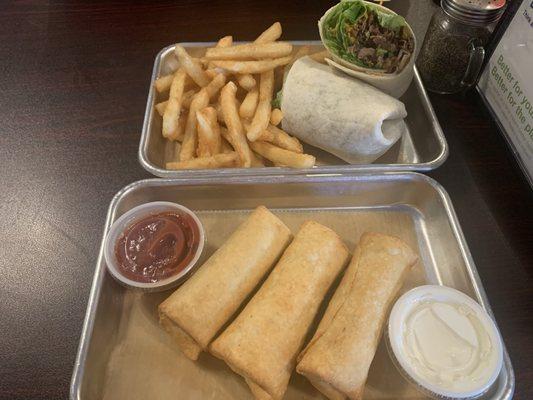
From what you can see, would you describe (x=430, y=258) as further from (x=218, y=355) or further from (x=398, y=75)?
(x=218, y=355)

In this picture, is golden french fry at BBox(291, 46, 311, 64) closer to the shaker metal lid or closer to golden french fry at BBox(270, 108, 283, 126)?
golden french fry at BBox(270, 108, 283, 126)

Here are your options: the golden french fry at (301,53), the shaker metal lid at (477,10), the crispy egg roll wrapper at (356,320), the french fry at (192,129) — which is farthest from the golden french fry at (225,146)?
the shaker metal lid at (477,10)

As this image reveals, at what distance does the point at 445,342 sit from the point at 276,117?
107 centimetres

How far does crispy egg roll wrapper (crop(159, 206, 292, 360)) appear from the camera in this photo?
132 centimetres

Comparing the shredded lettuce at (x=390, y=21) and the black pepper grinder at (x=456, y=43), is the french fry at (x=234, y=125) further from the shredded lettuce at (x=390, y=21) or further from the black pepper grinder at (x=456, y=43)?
the black pepper grinder at (x=456, y=43)

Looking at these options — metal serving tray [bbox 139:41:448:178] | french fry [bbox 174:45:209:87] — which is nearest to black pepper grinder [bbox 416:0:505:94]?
metal serving tray [bbox 139:41:448:178]

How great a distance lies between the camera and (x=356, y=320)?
1.28 m

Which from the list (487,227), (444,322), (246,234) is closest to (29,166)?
→ (246,234)

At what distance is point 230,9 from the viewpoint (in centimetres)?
255

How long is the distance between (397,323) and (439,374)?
0.17 metres

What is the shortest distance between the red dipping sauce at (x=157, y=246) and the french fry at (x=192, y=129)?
326 millimetres

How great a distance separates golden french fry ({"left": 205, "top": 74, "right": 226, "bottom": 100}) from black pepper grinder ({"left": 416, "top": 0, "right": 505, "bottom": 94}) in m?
0.97

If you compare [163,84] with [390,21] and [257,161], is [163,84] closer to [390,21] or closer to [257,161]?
[257,161]

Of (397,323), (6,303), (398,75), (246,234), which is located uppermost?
(398,75)
